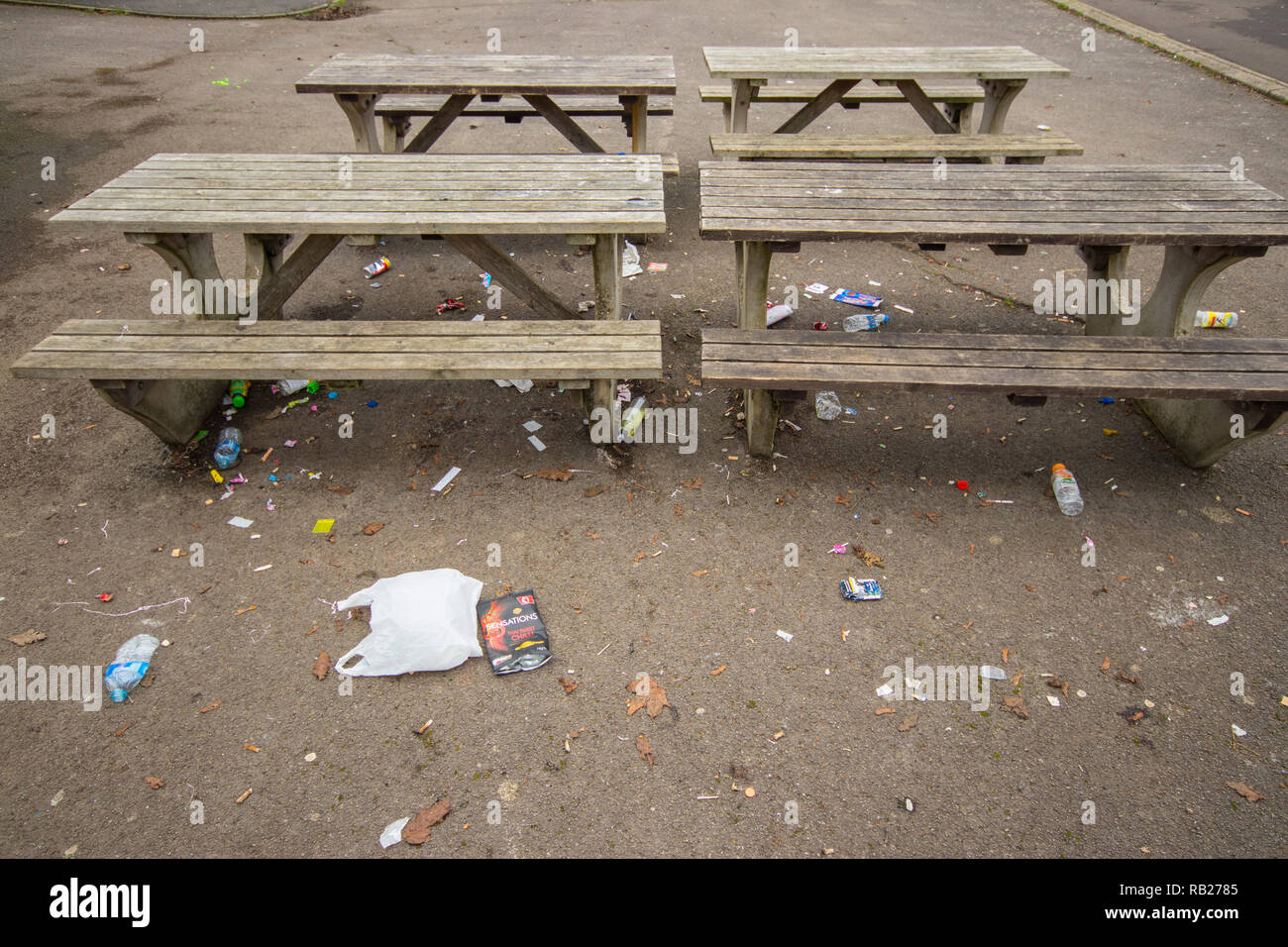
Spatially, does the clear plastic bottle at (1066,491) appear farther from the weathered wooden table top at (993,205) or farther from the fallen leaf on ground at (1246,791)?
the fallen leaf on ground at (1246,791)

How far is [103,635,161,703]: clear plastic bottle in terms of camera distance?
9.34 feet

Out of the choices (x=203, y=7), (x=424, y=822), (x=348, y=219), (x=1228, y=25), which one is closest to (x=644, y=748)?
(x=424, y=822)

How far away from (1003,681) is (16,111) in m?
10.2

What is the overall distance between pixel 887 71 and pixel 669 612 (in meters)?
4.72

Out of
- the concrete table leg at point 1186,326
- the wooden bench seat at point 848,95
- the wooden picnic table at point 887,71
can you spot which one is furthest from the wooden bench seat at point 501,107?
the concrete table leg at point 1186,326

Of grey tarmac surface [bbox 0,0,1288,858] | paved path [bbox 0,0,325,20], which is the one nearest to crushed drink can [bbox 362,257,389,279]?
grey tarmac surface [bbox 0,0,1288,858]

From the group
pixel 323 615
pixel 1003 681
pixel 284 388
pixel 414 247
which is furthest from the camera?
pixel 414 247

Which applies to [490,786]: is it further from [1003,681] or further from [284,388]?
[284,388]

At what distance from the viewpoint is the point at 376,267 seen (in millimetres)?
5441

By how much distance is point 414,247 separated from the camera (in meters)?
5.78

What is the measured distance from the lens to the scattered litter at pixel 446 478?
3.74 meters

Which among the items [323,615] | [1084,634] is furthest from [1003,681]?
[323,615]

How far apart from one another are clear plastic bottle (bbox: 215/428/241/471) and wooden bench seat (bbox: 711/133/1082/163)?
362 cm

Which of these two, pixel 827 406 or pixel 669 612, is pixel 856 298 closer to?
pixel 827 406
